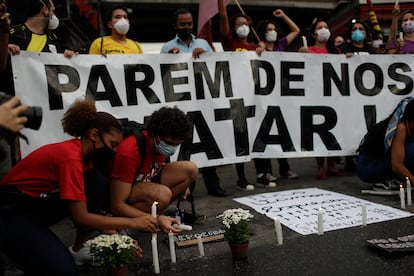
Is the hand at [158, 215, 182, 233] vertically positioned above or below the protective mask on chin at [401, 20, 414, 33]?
below

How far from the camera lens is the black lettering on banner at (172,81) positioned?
462 cm

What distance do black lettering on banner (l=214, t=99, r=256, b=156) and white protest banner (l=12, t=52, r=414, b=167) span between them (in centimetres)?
1

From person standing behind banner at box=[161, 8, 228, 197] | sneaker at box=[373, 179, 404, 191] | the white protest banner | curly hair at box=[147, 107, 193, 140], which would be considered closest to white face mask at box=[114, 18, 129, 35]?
the white protest banner

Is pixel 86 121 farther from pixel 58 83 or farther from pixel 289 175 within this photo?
pixel 289 175

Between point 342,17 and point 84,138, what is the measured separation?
12.4m

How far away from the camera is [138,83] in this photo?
4.50 metres

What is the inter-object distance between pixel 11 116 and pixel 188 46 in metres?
3.15

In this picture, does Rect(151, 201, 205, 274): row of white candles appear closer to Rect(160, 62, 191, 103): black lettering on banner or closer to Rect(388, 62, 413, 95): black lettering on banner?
Rect(160, 62, 191, 103): black lettering on banner

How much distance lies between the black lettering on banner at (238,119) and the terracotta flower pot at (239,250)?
205 cm

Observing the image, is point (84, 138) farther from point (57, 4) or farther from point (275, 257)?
point (57, 4)

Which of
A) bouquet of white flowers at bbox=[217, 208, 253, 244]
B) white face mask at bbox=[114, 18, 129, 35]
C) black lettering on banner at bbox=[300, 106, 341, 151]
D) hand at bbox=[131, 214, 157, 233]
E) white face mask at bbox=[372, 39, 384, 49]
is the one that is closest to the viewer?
hand at bbox=[131, 214, 157, 233]

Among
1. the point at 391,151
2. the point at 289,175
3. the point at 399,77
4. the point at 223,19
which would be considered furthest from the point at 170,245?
the point at 399,77

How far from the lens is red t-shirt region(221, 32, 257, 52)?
5195 millimetres

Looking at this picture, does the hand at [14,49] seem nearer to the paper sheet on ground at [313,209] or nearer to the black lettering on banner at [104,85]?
the black lettering on banner at [104,85]
